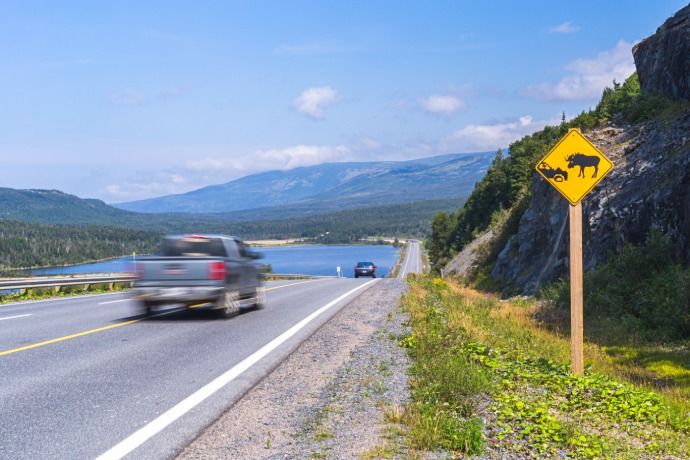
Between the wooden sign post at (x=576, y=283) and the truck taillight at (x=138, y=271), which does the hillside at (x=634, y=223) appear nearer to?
the wooden sign post at (x=576, y=283)

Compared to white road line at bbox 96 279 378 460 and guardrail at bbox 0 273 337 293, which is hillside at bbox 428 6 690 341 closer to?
white road line at bbox 96 279 378 460

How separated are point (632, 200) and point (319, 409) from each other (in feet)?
45.8

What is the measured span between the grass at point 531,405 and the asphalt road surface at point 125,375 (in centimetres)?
207

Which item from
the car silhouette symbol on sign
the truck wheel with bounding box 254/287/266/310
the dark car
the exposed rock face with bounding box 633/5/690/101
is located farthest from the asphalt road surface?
Result: the dark car

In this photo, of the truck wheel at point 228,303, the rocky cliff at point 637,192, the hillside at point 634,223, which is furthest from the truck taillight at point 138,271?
the rocky cliff at point 637,192

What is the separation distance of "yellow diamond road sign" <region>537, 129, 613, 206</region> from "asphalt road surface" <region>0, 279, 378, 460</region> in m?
4.28

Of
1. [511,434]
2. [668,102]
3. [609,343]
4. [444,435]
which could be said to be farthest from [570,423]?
[668,102]

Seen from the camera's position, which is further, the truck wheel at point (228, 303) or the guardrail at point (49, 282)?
the guardrail at point (49, 282)

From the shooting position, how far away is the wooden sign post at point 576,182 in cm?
674

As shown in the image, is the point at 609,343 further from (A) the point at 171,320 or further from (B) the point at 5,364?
(B) the point at 5,364

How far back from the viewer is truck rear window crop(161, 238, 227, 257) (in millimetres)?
13141

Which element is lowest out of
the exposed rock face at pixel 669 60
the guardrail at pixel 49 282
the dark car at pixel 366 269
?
the dark car at pixel 366 269

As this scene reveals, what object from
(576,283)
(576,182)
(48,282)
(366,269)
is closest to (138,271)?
(576,283)

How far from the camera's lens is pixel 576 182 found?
22.3 feet
